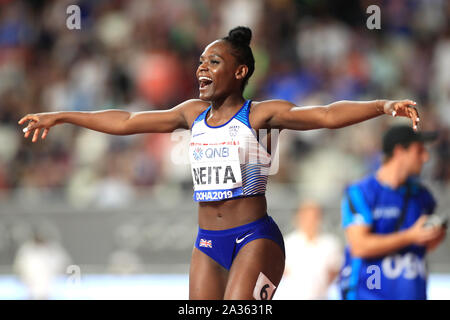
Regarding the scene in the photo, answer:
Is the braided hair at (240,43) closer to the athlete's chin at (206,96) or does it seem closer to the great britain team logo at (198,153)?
the athlete's chin at (206,96)

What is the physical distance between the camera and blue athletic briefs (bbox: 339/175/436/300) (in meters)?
5.82

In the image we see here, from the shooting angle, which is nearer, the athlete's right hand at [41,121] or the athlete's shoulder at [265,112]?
the athlete's shoulder at [265,112]

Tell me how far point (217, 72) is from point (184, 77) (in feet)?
29.1

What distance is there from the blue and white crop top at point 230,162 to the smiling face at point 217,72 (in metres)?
0.20

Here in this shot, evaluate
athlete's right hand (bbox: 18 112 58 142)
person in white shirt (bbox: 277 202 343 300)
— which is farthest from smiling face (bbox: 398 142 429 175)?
athlete's right hand (bbox: 18 112 58 142)

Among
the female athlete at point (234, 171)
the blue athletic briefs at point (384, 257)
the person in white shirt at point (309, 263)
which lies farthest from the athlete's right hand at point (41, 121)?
the person in white shirt at point (309, 263)

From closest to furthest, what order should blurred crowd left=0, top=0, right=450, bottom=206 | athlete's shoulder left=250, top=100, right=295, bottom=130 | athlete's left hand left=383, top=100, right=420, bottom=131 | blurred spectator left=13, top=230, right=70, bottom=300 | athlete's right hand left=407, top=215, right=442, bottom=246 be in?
athlete's left hand left=383, top=100, right=420, bottom=131 < athlete's shoulder left=250, top=100, right=295, bottom=130 < athlete's right hand left=407, top=215, right=442, bottom=246 < blurred spectator left=13, top=230, right=70, bottom=300 < blurred crowd left=0, top=0, right=450, bottom=206

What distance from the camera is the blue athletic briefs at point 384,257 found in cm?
582

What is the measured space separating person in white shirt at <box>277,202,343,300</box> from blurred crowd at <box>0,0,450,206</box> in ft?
10.6

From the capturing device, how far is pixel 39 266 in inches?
446

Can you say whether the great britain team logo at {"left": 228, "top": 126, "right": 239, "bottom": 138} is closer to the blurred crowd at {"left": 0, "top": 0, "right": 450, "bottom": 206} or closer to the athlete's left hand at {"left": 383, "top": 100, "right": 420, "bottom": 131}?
the athlete's left hand at {"left": 383, "top": 100, "right": 420, "bottom": 131}

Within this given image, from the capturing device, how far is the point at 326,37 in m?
13.6
